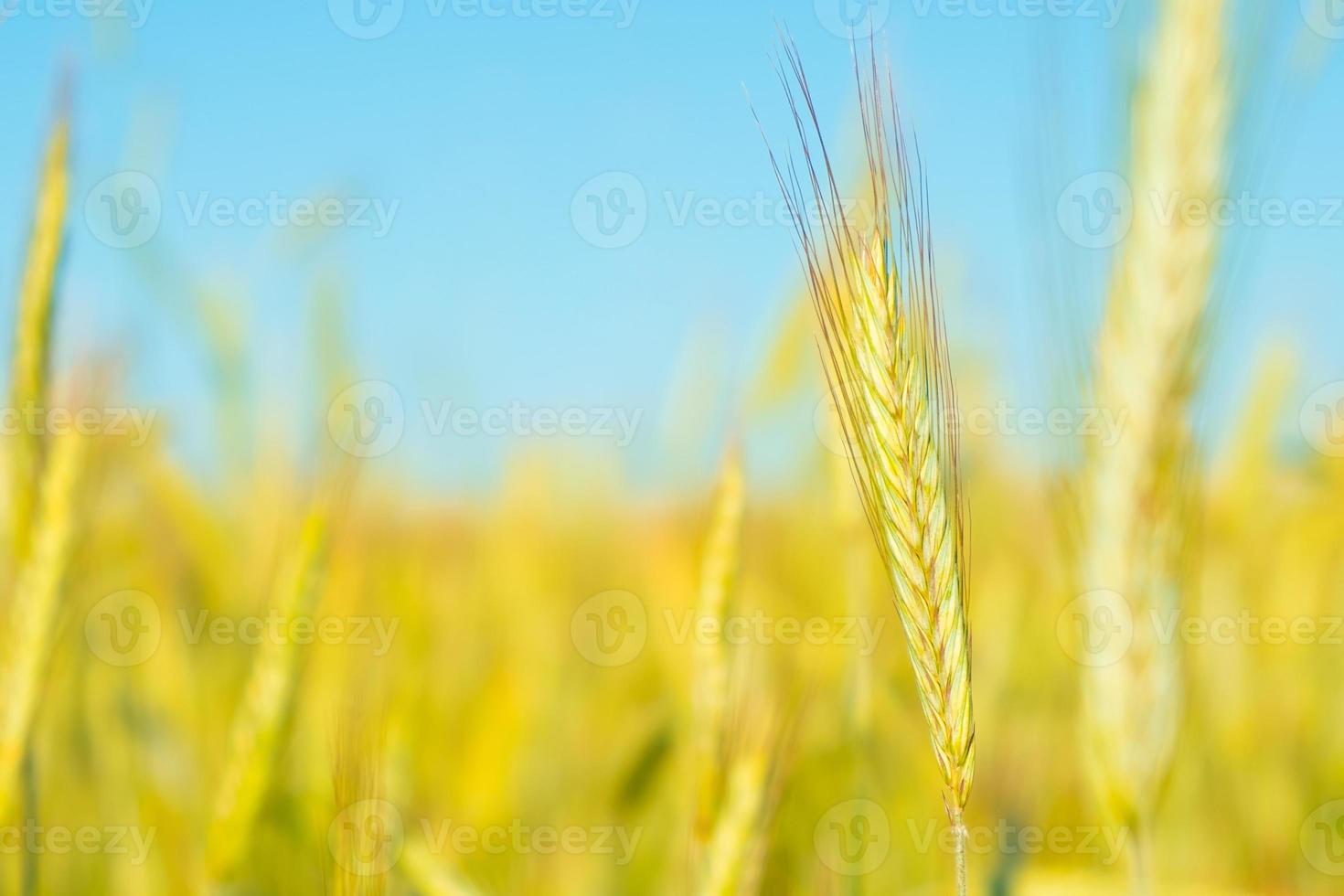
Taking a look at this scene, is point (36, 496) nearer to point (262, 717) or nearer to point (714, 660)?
point (262, 717)

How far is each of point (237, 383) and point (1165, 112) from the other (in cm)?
213

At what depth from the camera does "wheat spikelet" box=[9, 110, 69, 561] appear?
4.19 ft

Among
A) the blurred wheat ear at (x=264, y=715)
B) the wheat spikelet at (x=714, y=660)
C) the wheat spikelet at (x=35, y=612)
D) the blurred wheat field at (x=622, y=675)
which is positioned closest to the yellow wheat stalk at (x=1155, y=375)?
the blurred wheat field at (x=622, y=675)

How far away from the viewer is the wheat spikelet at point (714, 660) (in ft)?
3.81

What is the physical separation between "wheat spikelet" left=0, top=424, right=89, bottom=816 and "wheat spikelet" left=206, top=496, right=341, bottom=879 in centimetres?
23

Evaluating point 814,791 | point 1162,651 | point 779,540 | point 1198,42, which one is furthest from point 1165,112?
point 779,540

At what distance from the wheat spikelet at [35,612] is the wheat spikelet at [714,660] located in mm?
763

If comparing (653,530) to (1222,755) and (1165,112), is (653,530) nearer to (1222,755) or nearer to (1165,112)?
(1222,755)

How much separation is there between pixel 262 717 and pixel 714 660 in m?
0.52

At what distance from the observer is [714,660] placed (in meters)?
1.20

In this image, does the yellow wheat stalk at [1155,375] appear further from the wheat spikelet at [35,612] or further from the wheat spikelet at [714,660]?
the wheat spikelet at [35,612]

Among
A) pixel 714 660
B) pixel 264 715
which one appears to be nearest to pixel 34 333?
pixel 264 715

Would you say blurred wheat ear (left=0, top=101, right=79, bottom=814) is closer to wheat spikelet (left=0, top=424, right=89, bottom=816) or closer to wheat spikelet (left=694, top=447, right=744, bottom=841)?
wheat spikelet (left=0, top=424, right=89, bottom=816)

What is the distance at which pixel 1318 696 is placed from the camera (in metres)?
2.67
